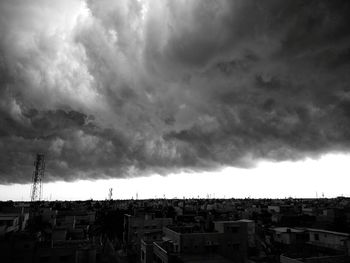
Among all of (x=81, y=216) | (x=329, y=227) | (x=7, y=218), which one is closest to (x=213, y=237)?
(x=329, y=227)

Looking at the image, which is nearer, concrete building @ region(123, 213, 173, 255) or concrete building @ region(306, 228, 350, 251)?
concrete building @ region(306, 228, 350, 251)

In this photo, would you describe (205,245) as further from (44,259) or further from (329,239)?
(329,239)

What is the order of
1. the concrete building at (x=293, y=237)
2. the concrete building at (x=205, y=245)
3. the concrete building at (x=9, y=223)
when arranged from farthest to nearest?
the concrete building at (x=293, y=237), the concrete building at (x=9, y=223), the concrete building at (x=205, y=245)

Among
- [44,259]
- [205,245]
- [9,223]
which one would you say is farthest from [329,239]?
[9,223]

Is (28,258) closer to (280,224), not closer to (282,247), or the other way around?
(282,247)

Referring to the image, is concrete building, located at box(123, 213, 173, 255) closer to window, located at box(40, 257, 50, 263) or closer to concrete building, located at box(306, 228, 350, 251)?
window, located at box(40, 257, 50, 263)

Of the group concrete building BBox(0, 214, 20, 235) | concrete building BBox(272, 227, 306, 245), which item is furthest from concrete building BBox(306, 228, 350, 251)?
concrete building BBox(0, 214, 20, 235)

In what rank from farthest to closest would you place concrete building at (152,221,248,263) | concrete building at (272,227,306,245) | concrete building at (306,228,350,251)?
concrete building at (272,227,306,245) < concrete building at (306,228,350,251) < concrete building at (152,221,248,263)

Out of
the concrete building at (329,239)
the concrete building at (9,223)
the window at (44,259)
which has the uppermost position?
the concrete building at (9,223)

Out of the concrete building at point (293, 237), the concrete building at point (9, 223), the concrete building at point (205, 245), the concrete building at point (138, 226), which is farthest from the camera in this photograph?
the concrete building at point (138, 226)

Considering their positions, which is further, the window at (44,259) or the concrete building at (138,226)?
the concrete building at (138,226)

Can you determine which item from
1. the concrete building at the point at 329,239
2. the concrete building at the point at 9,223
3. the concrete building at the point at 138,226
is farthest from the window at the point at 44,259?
the concrete building at the point at 329,239

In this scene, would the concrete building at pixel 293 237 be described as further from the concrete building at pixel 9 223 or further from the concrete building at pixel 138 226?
the concrete building at pixel 9 223
